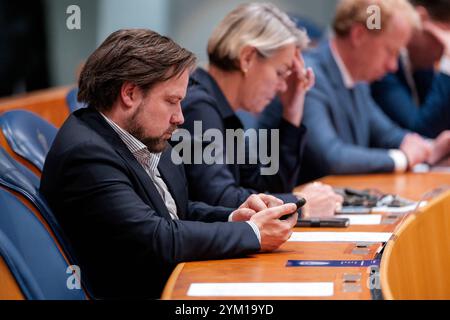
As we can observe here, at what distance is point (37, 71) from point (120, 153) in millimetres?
5172

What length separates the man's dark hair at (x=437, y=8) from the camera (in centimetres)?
394

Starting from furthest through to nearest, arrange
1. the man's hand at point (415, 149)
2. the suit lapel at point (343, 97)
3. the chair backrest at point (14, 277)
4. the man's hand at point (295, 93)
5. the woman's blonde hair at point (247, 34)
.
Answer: the suit lapel at point (343, 97)
the man's hand at point (415, 149)
the man's hand at point (295, 93)
the woman's blonde hair at point (247, 34)
the chair backrest at point (14, 277)

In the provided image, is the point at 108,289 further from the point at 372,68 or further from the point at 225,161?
the point at 372,68

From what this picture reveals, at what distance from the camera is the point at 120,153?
6.12 ft

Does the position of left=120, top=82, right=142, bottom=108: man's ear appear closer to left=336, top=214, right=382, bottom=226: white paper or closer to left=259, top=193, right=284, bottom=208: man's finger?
left=259, top=193, right=284, bottom=208: man's finger

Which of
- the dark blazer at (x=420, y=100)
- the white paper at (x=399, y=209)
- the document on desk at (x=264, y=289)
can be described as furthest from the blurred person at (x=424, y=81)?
the document on desk at (x=264, y=289)

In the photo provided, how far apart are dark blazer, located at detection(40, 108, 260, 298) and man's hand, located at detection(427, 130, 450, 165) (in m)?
1.85

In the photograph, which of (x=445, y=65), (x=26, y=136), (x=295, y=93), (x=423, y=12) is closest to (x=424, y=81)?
(x=445, y=65)

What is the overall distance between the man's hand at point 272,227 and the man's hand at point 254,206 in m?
0.09

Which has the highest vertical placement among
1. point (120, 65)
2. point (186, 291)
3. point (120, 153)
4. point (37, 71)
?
point (120, 65)

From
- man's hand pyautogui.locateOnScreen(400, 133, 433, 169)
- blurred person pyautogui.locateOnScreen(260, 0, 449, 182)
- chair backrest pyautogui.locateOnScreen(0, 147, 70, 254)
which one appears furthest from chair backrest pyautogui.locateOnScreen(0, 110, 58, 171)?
man's hand pyautogui.locateOnScreen(400, 133, 433, 169)

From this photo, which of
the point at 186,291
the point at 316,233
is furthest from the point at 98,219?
the point at 316,233

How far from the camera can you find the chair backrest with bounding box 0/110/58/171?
223 centimetres

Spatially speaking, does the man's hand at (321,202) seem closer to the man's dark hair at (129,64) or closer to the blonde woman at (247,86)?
the blonde woman at (247,86)
